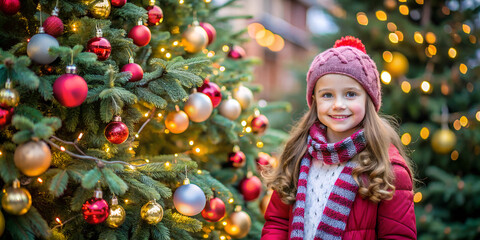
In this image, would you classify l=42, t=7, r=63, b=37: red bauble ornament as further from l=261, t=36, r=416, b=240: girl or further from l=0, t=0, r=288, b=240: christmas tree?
l=261, t=36, r=416, b=240: girl

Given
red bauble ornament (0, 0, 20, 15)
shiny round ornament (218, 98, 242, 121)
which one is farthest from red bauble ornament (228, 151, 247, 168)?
red bauble ornament (0, 0, 20, 15)

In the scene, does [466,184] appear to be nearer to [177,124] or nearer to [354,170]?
[354,170]

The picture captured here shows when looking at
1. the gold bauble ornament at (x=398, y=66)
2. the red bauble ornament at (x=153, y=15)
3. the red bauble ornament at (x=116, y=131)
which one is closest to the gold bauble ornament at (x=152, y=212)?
the red bauble ornament at (x=116, y=131)

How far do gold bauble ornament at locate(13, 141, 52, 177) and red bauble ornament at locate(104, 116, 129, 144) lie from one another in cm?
29

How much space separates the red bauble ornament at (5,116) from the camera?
141cm

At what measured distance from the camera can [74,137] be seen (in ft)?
5.89

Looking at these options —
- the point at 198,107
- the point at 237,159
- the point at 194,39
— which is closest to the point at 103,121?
the point at 198,107

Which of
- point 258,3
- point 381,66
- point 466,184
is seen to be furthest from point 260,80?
point 466,184

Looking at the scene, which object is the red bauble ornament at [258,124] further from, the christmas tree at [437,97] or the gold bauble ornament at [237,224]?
the christmas tree at [437,97]

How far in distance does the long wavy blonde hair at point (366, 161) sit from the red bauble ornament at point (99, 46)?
0.97 meters

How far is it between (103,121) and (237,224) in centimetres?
97

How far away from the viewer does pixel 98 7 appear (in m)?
1.74

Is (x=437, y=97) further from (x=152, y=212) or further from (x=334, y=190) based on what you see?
(x=152, y=212)

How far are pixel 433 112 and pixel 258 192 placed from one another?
7.26ft
